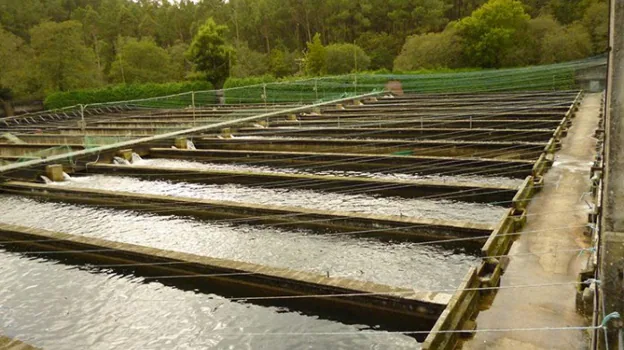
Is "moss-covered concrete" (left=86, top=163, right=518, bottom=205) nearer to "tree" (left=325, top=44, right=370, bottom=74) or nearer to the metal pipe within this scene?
the metal pipe

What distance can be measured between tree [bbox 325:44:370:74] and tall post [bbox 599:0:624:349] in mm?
40172

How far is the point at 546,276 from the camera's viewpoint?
6941 mm

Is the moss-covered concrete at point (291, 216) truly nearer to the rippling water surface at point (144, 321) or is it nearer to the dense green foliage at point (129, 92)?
the rippling water surface at point (144, 321)

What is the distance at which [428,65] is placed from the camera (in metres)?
39.9

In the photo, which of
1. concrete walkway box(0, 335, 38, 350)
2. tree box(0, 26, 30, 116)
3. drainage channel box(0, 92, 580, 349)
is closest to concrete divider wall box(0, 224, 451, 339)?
drainage channel box(0, 92, 580, 349)

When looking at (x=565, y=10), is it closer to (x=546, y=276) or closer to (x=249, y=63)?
(x=249, y=63)

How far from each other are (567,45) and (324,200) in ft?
93.4

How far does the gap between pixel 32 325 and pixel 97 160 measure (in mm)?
12046

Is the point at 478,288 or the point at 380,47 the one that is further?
the point at 380,47

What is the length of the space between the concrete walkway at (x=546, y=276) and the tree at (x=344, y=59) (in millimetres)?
33092

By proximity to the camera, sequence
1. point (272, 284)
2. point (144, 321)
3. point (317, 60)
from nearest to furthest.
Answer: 1. point (144, 321)
2. point (272, 284)
3. point (317, 60)

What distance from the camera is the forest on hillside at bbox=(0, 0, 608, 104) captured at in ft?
121

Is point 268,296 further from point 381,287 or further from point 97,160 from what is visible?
point 97,160

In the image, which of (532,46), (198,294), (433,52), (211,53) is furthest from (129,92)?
(198,294)
